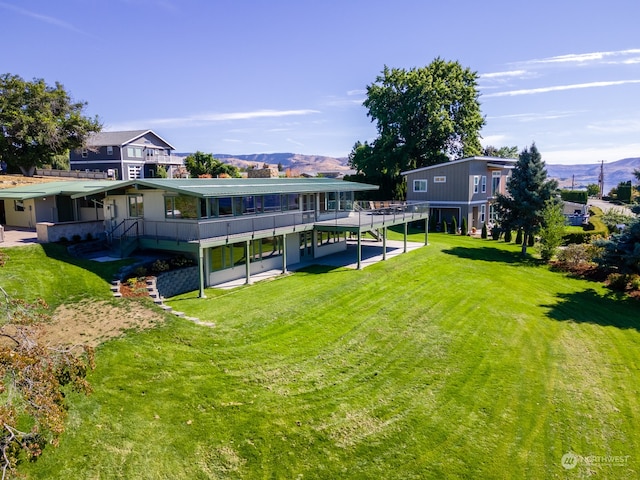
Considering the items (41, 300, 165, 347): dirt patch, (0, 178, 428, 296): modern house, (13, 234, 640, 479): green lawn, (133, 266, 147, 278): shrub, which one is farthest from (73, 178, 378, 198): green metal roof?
(41, 300, 165, 347): dirt patch

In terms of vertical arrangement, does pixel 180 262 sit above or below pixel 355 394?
above

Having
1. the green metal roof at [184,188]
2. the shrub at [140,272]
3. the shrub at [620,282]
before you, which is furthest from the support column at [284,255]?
the shrub at [620,282]

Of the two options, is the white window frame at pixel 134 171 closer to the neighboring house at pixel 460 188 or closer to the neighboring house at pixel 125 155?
the neighboring house at pixel 125 155

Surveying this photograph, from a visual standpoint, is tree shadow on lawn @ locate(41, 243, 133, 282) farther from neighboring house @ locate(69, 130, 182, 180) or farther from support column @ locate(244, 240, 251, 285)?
neighboring house @ locate(69, 130, 182, 180)

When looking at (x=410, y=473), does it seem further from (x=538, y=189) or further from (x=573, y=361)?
(x=538, y=189)

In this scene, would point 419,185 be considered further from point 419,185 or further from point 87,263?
point 87,263

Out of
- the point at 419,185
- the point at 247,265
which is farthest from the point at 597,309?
the point at 419,185
